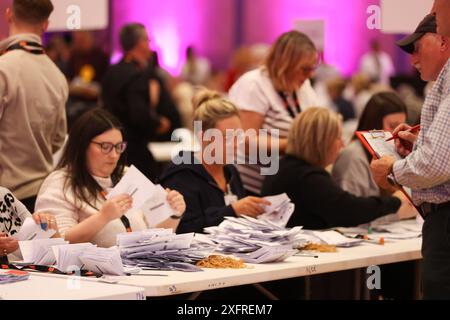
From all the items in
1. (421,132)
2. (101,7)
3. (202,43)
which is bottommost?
(202,43)

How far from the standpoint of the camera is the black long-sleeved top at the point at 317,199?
16.2ft

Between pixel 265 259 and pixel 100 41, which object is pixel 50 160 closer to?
pixel 265 259

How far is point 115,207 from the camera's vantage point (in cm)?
400

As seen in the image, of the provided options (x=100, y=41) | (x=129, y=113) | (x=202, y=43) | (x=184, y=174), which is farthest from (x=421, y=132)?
(x=202, y=43)

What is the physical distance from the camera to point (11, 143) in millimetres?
4609

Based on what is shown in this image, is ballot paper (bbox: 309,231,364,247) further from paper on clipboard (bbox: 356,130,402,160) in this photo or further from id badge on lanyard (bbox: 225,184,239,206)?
paper on clipboard (bbox: 356,130,402,160)

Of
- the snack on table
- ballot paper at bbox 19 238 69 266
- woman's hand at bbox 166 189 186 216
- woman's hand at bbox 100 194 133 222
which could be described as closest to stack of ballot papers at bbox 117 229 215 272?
the snack on table

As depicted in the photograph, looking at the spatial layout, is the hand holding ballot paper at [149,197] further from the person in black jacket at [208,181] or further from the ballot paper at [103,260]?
the ballot paper at [103,260]

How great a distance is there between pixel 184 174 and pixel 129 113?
2.65 m

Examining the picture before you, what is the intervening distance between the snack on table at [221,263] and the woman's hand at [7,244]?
0.73 m

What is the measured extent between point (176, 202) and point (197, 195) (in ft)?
1.37

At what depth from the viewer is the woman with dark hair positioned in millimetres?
5406

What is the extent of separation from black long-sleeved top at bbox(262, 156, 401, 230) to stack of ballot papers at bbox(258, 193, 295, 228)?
38cm

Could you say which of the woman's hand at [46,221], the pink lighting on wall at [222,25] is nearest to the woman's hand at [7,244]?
the woman's hand at [46,221]
